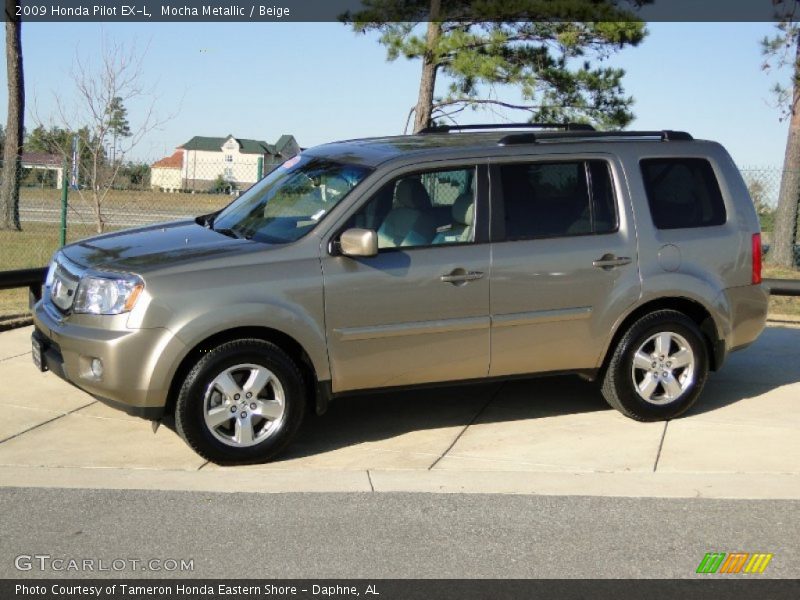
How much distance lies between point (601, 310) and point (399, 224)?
4.89 ft

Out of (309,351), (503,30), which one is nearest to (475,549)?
(309,351)

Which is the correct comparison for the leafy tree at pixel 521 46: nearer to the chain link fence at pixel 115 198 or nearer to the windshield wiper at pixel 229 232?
the chain link fence at pixel 115 198

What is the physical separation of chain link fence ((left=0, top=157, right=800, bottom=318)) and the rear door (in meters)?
8.43

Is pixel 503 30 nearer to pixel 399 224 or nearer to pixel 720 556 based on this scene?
pixel 399 224

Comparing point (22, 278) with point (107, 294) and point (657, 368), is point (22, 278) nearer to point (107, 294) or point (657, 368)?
point (107, 294)

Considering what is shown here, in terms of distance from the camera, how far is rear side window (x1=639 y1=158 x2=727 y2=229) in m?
7.51

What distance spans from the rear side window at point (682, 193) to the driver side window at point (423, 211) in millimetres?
1361

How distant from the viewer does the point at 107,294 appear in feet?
20.6

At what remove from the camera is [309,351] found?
653cm

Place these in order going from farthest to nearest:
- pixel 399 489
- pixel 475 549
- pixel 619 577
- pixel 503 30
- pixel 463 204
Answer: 1. pixel 503 30
2. pixel 463 204
3. pixel 399 489
4. pixel 475 549
5. pixel 619 577

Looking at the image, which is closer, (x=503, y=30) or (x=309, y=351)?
(x=309, y=351)

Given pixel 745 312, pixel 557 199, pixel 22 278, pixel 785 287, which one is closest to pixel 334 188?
pixel 557 199

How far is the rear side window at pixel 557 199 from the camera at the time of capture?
712 centimetres

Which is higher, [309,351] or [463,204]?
[463,204]
